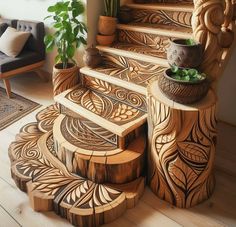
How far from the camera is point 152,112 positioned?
5.35ft

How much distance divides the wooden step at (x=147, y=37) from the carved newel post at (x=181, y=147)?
26.1 inches

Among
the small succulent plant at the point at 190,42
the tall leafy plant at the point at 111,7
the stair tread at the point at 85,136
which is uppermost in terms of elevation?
the tall leafy plant at the point at 111,7

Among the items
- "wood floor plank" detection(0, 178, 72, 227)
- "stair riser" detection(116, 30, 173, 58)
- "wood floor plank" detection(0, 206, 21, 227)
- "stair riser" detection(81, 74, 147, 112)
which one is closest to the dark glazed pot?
"stair riser" detection(81, 74, 147, 112)

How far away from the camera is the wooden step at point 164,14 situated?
7.70ft

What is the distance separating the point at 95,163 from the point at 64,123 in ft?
1.64

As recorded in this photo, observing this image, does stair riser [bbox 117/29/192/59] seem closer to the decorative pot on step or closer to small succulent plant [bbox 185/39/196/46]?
the decorative pot on step

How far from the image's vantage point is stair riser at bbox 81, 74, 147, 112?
203 cm

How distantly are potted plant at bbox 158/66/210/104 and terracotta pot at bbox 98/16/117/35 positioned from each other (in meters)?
1.05

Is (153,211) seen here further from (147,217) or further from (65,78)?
(65,78)

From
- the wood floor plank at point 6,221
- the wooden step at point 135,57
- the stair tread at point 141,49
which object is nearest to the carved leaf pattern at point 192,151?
the wooden step at point 135,57

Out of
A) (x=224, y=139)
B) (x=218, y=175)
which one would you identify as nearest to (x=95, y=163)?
(x=218, y=175)

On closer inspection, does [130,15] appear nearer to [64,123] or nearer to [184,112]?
[64,123]

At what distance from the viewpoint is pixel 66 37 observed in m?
2.38

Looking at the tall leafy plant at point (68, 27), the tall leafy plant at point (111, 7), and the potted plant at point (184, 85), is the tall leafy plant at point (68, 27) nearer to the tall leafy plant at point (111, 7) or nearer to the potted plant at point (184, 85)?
the tall leafy plant at point (111, 7)
